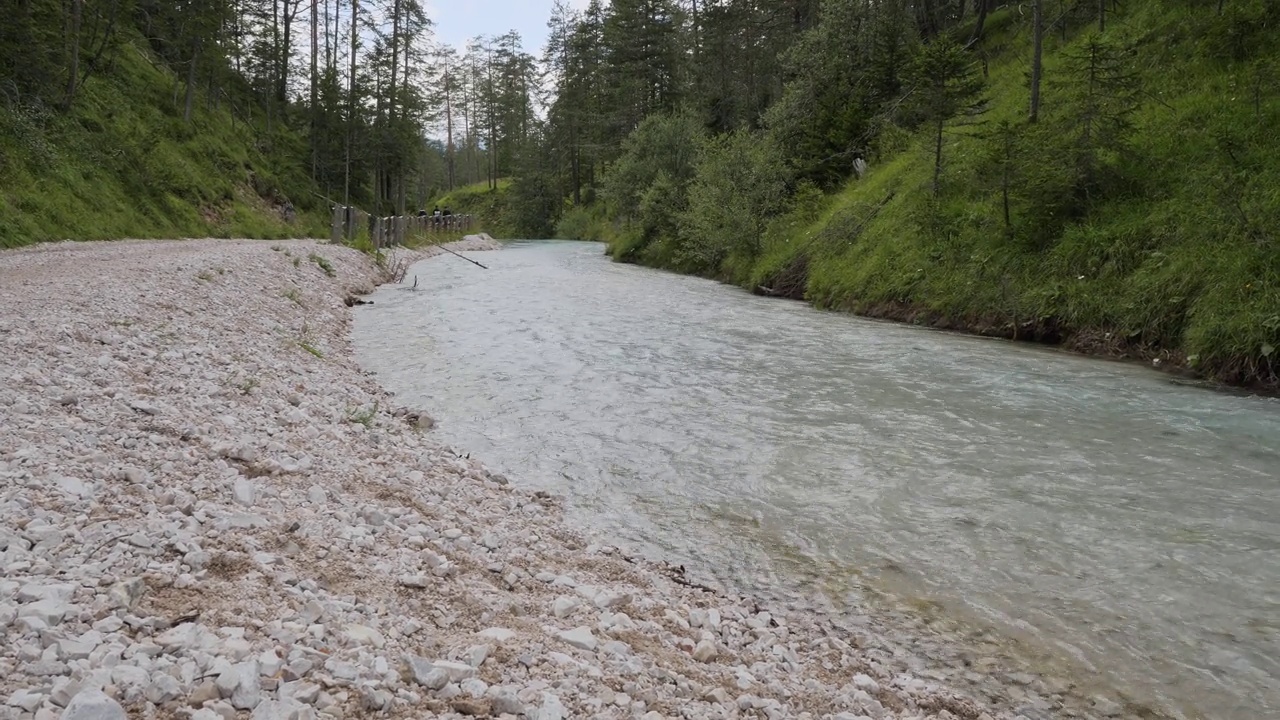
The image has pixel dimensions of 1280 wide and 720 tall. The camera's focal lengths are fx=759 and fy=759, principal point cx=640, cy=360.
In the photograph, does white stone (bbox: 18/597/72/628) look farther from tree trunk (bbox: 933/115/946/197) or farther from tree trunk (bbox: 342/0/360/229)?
tree trunk (bbox: 342/0/360/229)

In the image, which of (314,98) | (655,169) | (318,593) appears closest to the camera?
(318,593)

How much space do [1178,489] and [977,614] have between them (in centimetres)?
364

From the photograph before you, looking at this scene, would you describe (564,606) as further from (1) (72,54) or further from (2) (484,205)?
(2) (484,205)

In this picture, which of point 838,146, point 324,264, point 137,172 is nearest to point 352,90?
point 137,172

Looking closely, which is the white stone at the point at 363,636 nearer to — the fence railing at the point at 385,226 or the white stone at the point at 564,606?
the white stone at the point at 564,606

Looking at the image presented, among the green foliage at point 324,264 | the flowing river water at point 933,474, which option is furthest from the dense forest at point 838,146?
the green foliage at point 324,264

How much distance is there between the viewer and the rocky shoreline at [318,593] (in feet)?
10.2

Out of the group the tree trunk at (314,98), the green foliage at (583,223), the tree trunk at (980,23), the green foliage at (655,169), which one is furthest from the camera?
the green foliage at (583,223)

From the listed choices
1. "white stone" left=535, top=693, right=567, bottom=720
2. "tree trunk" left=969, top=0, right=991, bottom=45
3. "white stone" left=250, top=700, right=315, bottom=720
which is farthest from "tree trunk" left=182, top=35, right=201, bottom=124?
"white stone" left=535, top=693, right=567, bottom=720

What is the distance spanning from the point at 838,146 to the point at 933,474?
24995 millimetres

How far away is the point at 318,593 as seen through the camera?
4.07 meters

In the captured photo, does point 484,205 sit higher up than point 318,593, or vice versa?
point 484,205

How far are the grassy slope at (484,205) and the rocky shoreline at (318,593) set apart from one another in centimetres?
7125

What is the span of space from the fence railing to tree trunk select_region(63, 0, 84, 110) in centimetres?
867
